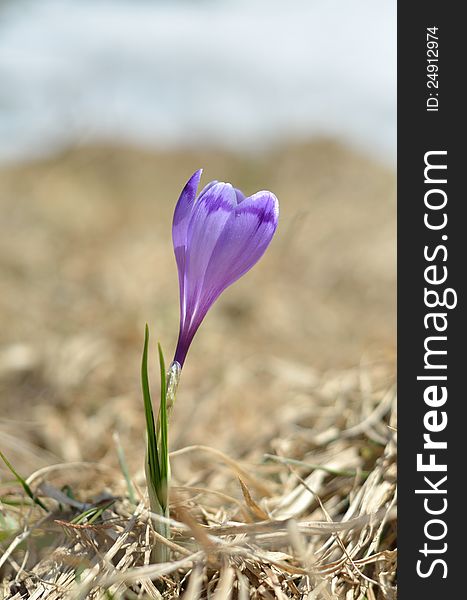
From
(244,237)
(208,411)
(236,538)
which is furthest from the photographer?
(208,411)

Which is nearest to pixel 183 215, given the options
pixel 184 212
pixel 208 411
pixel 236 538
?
pixel 184 212

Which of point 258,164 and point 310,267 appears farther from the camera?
point 258,164

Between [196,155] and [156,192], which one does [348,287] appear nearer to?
[156,192]

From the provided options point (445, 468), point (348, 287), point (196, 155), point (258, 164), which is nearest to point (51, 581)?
point (445, 468)

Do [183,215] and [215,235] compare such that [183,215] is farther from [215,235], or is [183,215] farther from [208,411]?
[208,411]

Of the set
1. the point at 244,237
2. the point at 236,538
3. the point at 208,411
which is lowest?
the point at 236,538
